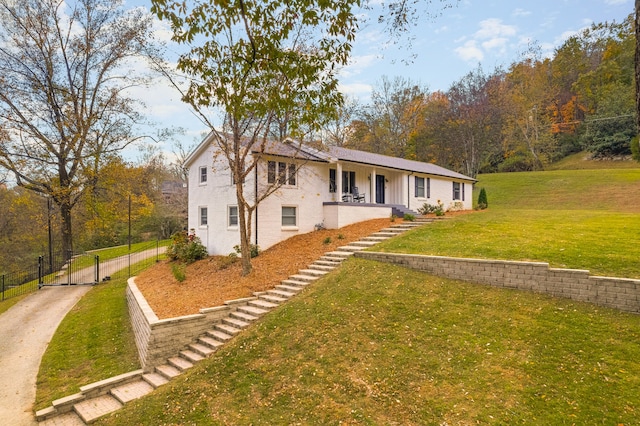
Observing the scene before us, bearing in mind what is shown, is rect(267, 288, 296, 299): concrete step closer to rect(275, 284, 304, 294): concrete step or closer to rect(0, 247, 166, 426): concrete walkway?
rect(275, 284, 304, 294): concrete step

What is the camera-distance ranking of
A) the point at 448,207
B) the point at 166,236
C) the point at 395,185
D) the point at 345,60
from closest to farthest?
the point at 345,60
the point at 395,185
the point at 448,207
the point at 166,236

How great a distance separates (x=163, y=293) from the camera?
11.8 metres

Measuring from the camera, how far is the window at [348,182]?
1916cm

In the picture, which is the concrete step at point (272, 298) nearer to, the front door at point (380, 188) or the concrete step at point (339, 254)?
the concrete step at point (339, 254)

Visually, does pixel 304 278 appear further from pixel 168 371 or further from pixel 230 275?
pixel 168 371

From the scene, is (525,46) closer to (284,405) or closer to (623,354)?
(623,354)

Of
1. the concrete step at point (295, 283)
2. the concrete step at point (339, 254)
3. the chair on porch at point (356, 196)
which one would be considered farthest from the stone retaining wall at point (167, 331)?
the chair on porch at point (356, 196)

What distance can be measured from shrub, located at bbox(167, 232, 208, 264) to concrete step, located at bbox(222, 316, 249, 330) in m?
8.01

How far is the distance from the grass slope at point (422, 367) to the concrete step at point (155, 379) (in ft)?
2.14

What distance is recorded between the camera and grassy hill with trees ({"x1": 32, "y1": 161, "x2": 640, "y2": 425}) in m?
5.10

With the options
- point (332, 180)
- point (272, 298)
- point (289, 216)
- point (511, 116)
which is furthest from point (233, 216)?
point (511, 116)

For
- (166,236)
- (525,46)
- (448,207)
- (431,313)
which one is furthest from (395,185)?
(525,46)

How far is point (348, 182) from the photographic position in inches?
765

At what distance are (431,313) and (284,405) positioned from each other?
3.79 meters
